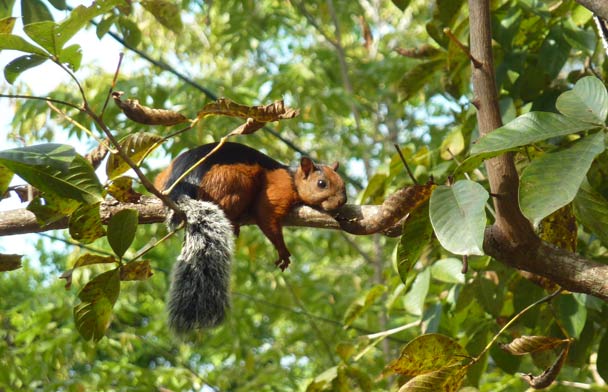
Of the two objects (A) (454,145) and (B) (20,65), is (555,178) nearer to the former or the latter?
(B) (20,65)

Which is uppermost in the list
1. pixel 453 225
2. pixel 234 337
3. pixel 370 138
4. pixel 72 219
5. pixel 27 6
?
pixel 27 6

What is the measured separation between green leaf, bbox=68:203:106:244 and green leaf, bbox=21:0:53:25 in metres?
1.14

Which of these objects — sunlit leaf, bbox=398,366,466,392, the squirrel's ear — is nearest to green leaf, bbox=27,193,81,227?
sunlit leaf, bbox=398,366,466,392

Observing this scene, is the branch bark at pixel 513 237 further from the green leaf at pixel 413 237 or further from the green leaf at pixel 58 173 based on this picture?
the green leaf at pixel 58 173

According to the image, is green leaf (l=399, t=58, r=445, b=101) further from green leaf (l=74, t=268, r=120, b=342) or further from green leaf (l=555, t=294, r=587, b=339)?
green leaf (l=74, t=268, r=120, b=342)

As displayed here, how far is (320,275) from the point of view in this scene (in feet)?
22.6

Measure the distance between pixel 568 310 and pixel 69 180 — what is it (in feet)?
4.65

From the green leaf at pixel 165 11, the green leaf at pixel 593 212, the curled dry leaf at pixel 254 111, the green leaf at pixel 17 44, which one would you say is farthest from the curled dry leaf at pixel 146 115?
the green leaf at pixel 165 11

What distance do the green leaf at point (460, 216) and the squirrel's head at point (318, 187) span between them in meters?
1.58

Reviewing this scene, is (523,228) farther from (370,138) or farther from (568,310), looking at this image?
(370,138)

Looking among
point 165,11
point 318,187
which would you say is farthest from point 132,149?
point 318,187

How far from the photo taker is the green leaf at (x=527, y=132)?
1266mm

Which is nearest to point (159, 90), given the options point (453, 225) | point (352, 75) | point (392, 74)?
point (392, 74)

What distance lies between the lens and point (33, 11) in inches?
93.5
